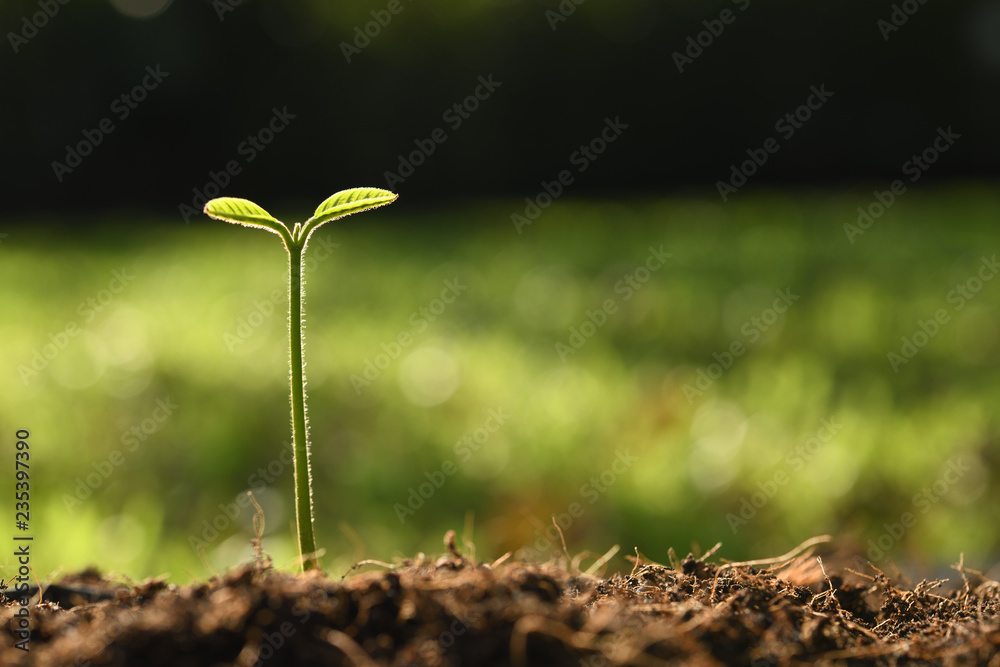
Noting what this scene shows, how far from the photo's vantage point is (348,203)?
1025 millimetres

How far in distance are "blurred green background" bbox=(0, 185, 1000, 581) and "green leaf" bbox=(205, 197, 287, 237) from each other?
87 cm

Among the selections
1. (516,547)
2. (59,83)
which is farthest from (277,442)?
(59,83)

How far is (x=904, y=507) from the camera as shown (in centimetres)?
273

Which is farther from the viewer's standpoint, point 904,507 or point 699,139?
point 699,139

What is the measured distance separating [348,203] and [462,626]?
50 centimetres

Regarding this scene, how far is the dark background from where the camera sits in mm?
9172

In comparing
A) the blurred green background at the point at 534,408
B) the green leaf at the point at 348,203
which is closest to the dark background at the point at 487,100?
the blurred green background at the point at 534,408

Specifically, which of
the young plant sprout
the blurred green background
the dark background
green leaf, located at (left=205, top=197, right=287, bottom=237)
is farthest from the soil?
the dark background

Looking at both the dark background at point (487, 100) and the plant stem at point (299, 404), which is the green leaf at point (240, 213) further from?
the dark background at point (487, 100)

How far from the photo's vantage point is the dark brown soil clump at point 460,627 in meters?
0.81

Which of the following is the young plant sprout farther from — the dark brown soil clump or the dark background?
the dark background

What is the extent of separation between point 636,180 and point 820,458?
8069mm

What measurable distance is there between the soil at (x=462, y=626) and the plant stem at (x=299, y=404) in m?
0.08

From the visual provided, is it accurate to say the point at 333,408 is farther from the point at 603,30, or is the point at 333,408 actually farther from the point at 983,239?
the point at 603,30
